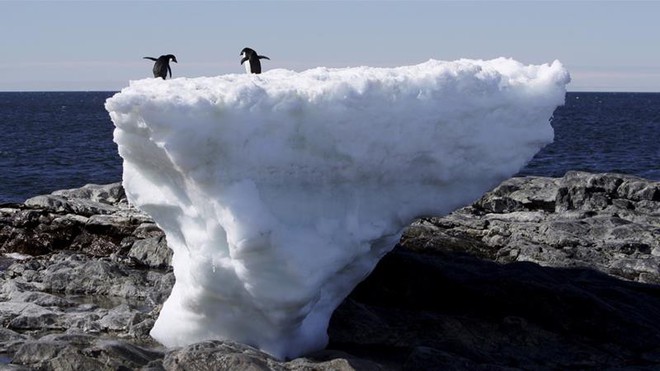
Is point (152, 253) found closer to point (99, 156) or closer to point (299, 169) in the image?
point (299, 169)

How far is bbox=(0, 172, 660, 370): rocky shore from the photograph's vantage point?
12.1 m

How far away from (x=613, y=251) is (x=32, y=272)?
10.5 m

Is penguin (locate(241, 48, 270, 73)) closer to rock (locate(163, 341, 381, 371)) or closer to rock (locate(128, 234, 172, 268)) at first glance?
rock (locate(128, 234, 172, 268))

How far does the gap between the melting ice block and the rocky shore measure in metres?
0.67

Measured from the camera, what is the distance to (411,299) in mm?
14578

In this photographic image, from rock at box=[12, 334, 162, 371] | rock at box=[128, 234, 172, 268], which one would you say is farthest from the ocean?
rock at box=[12, 334, 162, 371]

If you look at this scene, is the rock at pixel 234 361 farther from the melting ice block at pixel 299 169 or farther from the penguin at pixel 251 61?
the penguin at pixel 251 61

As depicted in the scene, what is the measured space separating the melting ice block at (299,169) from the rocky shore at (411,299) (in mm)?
668

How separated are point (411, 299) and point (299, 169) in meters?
3.37

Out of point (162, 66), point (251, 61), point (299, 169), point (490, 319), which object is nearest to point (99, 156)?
point (162, 66)

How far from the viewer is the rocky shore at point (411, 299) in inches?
475

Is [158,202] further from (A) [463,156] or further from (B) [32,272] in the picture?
(B) [32,272]

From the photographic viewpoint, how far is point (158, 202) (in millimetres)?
12414

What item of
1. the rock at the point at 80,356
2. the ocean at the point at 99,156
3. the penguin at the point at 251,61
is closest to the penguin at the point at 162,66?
the penguin at the point at 251,61
